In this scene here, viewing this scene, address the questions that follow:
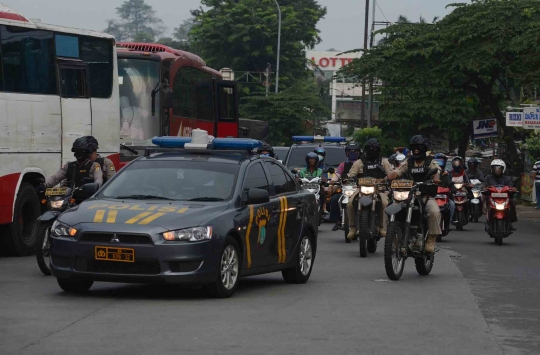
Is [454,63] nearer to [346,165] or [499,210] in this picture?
[499,210]

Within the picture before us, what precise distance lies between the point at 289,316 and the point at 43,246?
14.4 ft

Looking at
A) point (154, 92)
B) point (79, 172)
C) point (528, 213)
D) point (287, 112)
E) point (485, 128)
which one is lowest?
point (528, 213)

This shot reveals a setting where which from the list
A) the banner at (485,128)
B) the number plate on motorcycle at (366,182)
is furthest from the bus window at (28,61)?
the banner at (485,128)

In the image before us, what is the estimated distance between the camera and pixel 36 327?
9.20 meters

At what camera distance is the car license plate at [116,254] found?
10.9m

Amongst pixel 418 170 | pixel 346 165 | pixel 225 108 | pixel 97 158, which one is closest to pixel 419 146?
pixel 418 170

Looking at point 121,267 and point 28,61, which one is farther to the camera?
point 28,61

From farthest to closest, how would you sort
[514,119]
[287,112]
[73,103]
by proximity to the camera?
[287,112] < [514,119] < [73,103]

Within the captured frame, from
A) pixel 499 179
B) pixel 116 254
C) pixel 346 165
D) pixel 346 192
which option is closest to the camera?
pixel 116 254

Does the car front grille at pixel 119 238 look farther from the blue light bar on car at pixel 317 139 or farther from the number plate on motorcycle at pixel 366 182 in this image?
the blue light bar on car at pixel 317 139

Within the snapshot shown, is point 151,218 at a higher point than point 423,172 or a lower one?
lower

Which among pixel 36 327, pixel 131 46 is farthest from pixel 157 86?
pixel 36 327

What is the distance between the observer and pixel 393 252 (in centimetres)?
1366

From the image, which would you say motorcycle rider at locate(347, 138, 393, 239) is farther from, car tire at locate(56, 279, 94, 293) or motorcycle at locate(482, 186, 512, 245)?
car tire at locate(56, 279, 94, 293)
